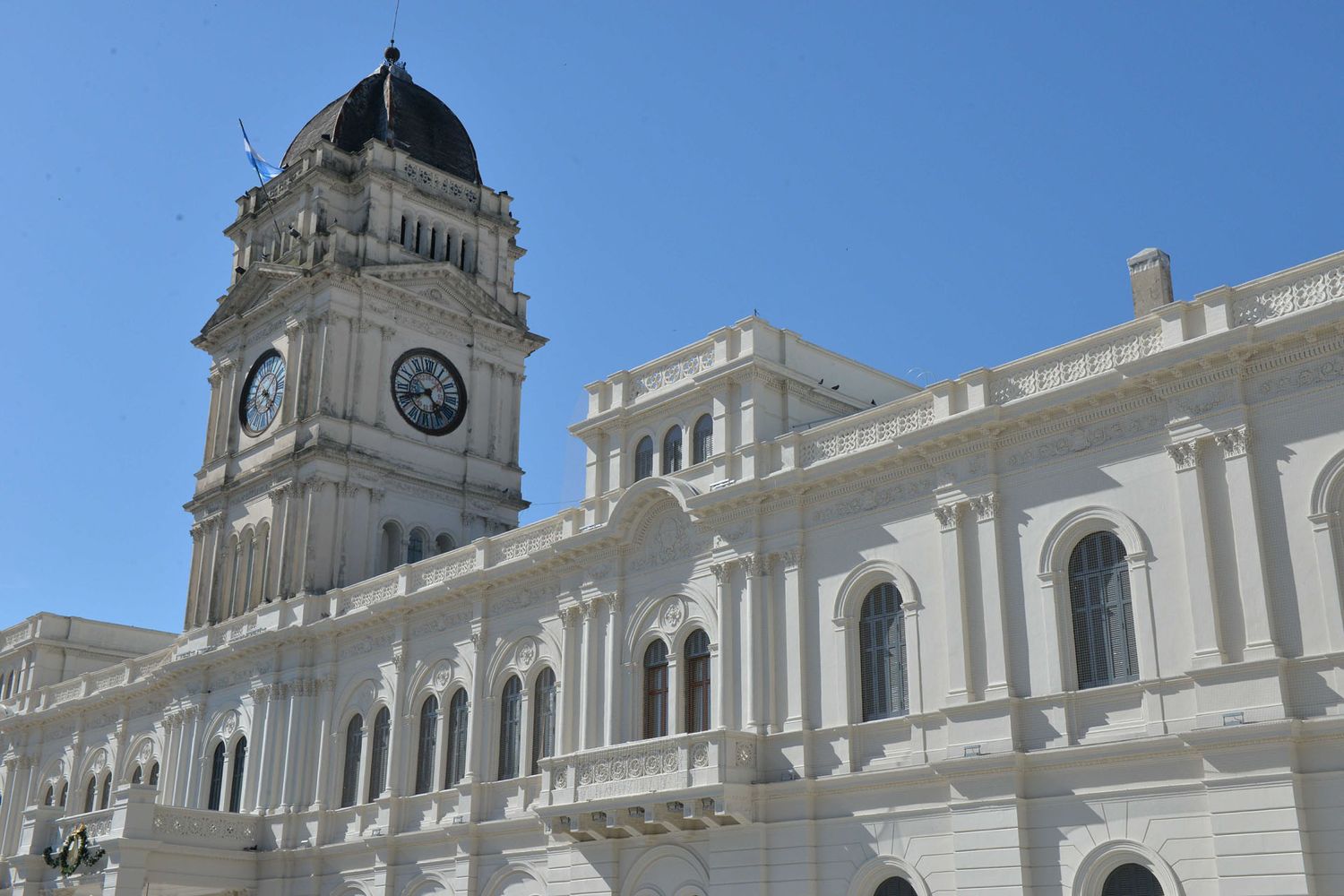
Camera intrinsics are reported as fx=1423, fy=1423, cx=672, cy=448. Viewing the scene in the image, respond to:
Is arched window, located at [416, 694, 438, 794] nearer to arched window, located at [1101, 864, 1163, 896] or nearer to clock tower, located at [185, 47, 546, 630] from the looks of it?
clock tower, located at [185, 47, 546, 630]

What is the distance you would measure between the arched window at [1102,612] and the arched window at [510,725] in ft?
49.9

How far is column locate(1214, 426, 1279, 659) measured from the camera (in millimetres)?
22094

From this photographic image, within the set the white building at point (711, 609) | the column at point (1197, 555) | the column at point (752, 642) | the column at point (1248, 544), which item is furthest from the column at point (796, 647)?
the column at point (1248, 544)

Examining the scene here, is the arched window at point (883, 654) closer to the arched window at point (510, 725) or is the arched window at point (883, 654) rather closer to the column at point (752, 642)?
the column at point (752, 642)

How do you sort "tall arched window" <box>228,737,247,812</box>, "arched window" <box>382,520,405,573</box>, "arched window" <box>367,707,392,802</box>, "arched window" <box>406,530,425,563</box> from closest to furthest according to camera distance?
"arched window" <box>367,707,392,802</box> < "tall arched window" <box>228,737,247,812</box> < "arched window" <box>382,520,405,573</box> < "arched window" <box>406,530,425,563</box>

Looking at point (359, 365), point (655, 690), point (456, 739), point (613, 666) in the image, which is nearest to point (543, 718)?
point (613, 666)

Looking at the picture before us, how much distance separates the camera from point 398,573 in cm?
3934

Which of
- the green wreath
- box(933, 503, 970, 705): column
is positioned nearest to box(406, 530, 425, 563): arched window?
the green wreath

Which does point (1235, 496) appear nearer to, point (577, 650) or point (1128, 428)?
point (1128, 428)

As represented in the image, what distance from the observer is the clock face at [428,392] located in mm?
46531

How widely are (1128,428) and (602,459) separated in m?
13.8

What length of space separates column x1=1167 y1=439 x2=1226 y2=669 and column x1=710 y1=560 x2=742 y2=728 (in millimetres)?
9915

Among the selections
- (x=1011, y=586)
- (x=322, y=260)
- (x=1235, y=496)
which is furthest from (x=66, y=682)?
(x=1235, y=496)

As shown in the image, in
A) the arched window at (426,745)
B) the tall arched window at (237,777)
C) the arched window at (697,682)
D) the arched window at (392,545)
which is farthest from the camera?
the arched window at (392,545)
